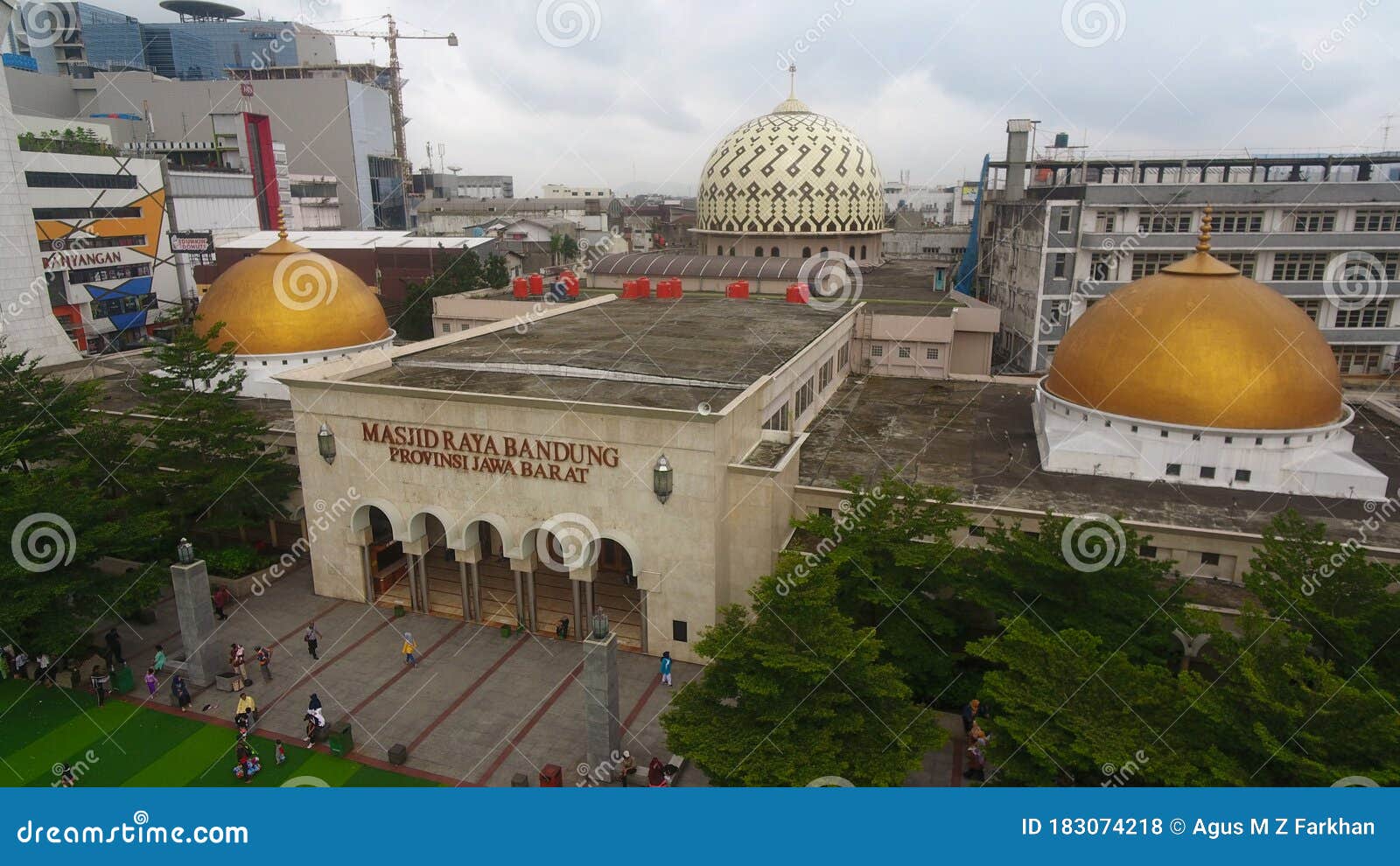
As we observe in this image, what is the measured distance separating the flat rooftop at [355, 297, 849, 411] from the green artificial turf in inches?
443

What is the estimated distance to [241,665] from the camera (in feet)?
78.0

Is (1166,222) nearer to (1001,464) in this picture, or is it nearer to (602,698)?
(1001,464)

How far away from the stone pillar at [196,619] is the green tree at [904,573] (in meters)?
16.7

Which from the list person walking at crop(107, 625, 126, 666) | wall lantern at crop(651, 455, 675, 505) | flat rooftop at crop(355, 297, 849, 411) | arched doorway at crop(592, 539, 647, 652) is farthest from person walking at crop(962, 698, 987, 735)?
person walking at crop(107, 625, 126, 666)

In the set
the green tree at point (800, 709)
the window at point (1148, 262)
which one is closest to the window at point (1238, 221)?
the window at point (1148, 262)

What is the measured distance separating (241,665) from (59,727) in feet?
14.1

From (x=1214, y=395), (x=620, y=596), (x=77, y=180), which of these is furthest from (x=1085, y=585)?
(x=77, y=180)

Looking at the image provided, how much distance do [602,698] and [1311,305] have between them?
43.5 m

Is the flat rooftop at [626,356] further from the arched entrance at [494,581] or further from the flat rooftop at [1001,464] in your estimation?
the arched entrance at [494,581]

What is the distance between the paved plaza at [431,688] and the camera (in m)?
20.8

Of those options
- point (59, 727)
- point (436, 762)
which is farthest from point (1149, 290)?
point (59, 727)

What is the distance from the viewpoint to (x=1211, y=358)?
1023 inches

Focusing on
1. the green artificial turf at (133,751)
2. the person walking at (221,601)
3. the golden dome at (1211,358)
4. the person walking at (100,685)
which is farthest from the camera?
the person walking at (221,601)

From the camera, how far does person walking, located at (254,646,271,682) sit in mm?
23859
